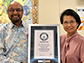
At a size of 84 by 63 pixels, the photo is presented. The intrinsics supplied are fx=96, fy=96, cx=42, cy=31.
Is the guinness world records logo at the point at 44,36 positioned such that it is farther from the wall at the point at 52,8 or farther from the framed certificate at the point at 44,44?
the wall at the point at 52,8

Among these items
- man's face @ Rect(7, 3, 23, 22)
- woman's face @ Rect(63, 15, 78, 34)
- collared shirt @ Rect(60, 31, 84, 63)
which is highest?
man's face @ Rect(7, 3, 23, 22)

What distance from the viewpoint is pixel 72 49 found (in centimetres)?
114

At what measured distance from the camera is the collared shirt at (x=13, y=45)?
1245mm

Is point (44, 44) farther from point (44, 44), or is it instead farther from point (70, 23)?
point (70, 23)

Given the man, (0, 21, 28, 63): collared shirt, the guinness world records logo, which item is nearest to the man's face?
the man

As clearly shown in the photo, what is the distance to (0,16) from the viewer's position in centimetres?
150

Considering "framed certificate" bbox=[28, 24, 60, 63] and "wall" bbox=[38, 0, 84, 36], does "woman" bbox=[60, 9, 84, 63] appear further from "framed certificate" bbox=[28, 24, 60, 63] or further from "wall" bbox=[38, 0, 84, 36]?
"wall" bbox=[38, 0, 84, 36]

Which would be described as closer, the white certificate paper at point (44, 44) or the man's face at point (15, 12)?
the white certificate paper at point (44, 44)

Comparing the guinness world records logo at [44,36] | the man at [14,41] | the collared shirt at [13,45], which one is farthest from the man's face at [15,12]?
the guinness world records logo at [44,36]

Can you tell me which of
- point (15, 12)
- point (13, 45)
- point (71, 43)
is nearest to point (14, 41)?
point (13, 45)

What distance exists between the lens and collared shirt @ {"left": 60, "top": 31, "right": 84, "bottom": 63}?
112cm

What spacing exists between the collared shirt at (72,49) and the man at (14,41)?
488 mm

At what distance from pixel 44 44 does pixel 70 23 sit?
0.41 metres

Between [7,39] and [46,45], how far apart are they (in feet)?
1.72
